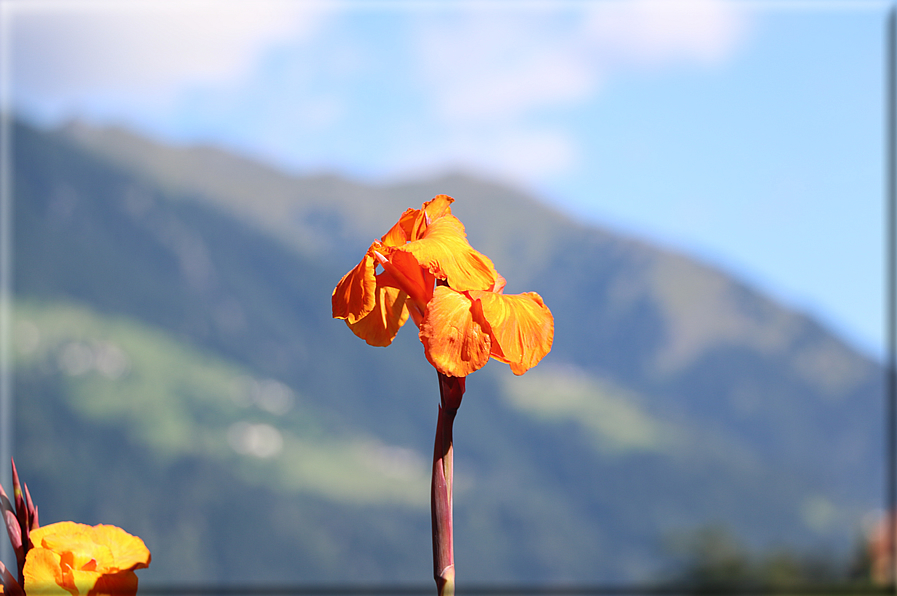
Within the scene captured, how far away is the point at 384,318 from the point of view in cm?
82

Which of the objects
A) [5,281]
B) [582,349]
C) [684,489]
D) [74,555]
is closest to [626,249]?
[582,349]

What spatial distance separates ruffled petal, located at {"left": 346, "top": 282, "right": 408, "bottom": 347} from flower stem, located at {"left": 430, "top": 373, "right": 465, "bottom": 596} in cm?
13

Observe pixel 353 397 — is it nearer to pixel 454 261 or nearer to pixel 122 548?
pixel 122 548

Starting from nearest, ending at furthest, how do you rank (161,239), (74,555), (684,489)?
(74,555), (684,489), (161,239)

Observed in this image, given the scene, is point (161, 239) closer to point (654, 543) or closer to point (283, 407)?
point (283, 407)

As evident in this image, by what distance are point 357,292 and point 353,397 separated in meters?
43.6

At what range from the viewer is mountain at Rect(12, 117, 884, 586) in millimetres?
35062

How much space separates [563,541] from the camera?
125ft

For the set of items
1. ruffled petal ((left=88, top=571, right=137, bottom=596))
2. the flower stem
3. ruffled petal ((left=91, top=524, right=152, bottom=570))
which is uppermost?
the flower stem

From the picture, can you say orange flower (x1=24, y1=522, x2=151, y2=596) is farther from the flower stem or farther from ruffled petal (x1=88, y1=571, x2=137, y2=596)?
the flower stem

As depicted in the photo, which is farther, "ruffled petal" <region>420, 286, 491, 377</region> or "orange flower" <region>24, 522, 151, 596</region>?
"orange flower" <region>24, 522, 151, 596</region>

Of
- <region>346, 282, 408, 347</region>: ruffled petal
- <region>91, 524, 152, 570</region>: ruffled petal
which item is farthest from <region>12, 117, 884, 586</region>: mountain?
<region>346, 282, 408, 347</region>: ruffled petal

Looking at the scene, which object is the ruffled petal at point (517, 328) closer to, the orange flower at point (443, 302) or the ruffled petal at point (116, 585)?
the orange flower at point (443, 302)

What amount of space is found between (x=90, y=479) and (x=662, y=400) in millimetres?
29905
